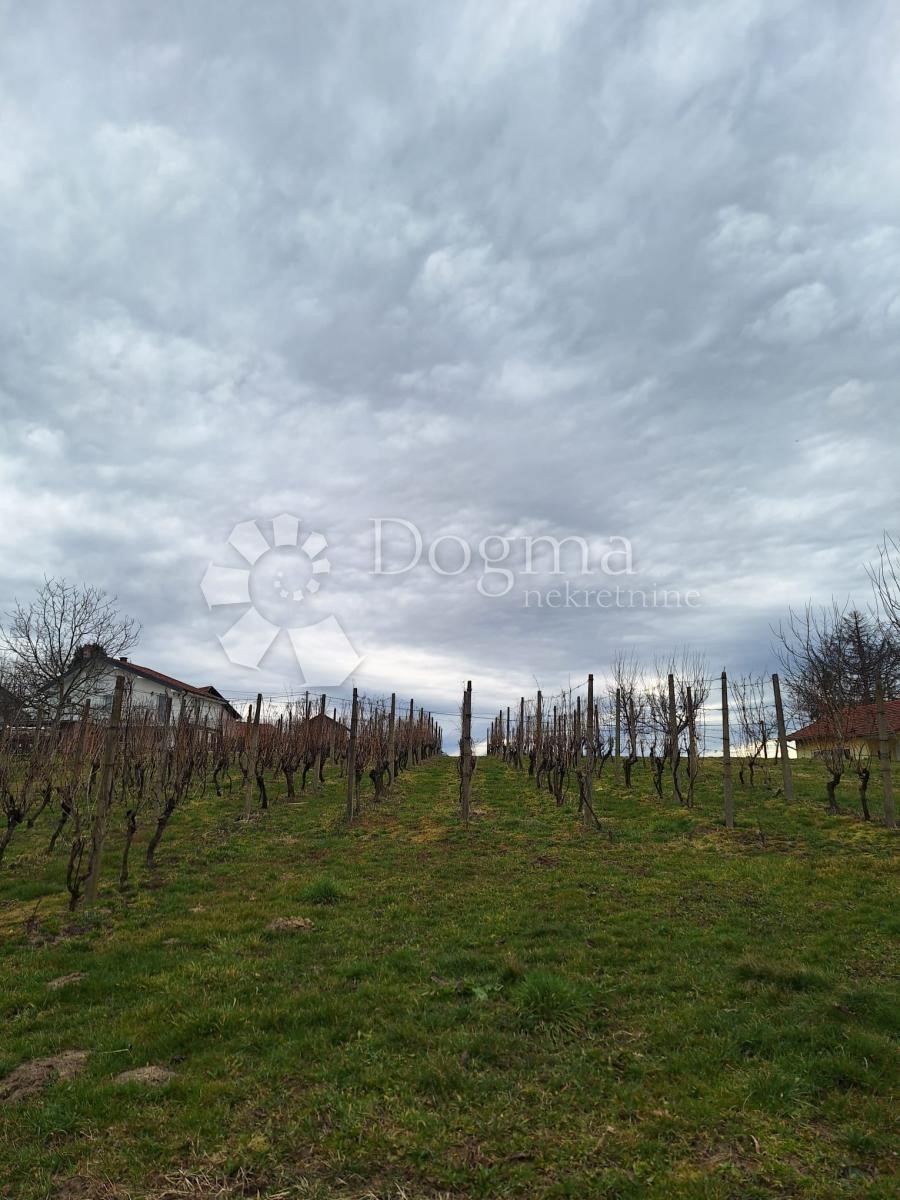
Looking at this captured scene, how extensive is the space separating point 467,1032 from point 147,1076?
6.37ft

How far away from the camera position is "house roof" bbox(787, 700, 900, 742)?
14.0 m

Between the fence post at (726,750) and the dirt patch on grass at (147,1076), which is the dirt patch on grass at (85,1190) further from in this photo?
the fence post at (726,750)

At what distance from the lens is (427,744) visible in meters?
42.9

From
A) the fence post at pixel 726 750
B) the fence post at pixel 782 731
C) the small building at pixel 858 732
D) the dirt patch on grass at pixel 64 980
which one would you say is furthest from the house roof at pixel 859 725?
the dirt patch on grass at pixel 64 980

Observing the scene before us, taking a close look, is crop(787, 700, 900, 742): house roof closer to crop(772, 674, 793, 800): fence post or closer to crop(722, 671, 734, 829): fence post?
crop(772, 674, 793, 800): fence post

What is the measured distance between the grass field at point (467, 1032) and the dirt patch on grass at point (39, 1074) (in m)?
0.09

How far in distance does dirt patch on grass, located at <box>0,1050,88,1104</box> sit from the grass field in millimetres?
88

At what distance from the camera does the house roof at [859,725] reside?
1397 cm

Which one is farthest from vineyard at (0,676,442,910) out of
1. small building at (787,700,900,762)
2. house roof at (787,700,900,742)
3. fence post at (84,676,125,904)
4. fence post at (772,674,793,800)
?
small building at (787,700,900,762)

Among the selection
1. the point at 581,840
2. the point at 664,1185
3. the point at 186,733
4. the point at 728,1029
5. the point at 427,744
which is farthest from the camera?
the point at 427,744

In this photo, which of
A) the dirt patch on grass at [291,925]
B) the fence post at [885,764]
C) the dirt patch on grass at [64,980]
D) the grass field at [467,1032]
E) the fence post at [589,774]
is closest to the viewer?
the grass field at [467,1032]

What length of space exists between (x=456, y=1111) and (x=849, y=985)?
3.17m

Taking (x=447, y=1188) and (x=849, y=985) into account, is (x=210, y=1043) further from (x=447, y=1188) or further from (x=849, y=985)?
(x=849, y=985)

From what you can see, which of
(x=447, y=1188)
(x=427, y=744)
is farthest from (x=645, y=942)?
(x=427, y=744)
